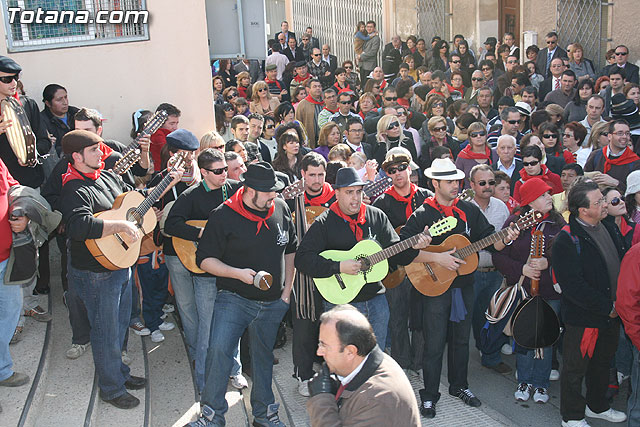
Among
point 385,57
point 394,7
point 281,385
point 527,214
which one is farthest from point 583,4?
point 281,385

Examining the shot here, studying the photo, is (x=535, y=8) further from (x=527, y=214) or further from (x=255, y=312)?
(x=255, y=312)

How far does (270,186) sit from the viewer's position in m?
5.52

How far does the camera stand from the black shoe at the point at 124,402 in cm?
579

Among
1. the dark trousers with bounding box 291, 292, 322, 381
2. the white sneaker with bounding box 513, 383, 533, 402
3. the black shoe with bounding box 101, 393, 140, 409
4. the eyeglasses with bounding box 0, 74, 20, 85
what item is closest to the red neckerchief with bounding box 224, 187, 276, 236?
the dark trousers with bounding box 291, 292, 322, 381

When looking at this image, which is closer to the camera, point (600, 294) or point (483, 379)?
point (600, 294)

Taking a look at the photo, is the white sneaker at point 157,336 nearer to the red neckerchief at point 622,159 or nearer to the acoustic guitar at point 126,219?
the acoustic guitar at point 126,219

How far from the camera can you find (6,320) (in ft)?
18.0

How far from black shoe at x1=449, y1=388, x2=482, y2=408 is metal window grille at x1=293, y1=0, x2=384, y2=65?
15732 millimetres

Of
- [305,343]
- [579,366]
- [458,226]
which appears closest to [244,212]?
[305,343]

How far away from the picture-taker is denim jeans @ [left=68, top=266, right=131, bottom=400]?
5.69 m

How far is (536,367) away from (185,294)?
323 cm

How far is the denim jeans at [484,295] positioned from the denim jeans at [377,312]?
154cm

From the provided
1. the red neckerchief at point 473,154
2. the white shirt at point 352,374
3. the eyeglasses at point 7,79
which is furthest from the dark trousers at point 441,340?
the eyeglasses at point 7,79

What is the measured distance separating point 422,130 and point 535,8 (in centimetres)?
723
